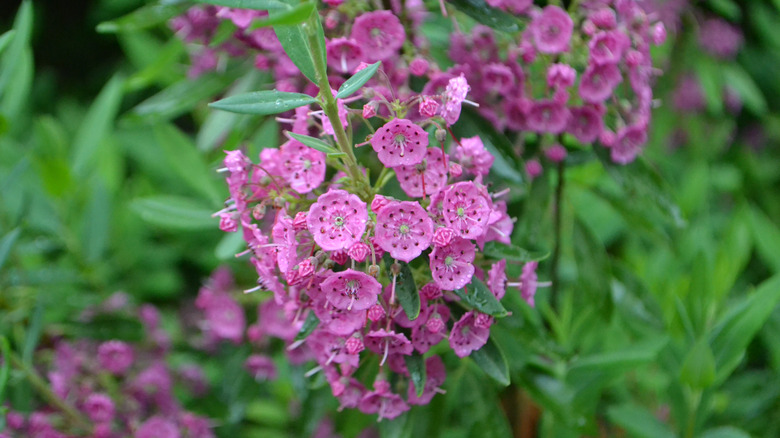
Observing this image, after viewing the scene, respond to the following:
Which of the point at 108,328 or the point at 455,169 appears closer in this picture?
the point at 455,169

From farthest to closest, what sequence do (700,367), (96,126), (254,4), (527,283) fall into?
1. (96,126)
2. (700,367)
3. (527,283)
4. (254,4)

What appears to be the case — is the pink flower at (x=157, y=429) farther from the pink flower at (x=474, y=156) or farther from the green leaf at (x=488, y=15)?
the green leaf at (x=488, y=15)

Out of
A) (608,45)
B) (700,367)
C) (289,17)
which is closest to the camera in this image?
(289,17)

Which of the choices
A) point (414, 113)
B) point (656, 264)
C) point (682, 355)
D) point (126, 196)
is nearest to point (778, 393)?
point (682, 355)

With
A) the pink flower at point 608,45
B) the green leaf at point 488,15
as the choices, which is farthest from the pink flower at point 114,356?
the pink flower at point 608,45

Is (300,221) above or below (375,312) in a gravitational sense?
above

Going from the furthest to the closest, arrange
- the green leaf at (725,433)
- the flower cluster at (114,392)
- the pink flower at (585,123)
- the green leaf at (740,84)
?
1. the green leaf at (740,84)
2. the flower cluster at (114,392)
3. the green leaf at (725,433)
4. the pink flower at (585,123)

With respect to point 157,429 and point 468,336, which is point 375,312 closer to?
point 468,336

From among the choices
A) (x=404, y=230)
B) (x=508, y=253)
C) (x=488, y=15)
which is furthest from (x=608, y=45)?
(x=404, y=230)
